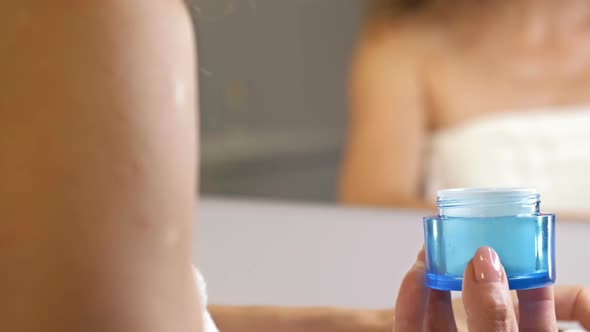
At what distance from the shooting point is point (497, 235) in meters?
0.21

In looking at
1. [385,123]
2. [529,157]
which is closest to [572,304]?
[529,157]

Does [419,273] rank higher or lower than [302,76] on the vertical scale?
lower

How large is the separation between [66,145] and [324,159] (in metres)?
0.60

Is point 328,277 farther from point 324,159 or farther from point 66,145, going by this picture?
point 324,159

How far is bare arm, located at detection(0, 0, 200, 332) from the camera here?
18cm

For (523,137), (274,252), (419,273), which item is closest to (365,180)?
(523,137)

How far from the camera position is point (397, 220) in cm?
51

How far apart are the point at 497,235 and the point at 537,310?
0.03m

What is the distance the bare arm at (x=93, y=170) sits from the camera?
→ 179 mm

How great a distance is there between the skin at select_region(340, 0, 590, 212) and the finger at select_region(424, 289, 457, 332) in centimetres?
49

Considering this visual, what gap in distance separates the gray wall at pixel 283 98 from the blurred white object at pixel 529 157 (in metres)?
0.14

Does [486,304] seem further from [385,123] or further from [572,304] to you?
[385,123]

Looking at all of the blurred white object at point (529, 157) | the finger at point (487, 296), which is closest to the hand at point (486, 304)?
the finger at point (487, 296)

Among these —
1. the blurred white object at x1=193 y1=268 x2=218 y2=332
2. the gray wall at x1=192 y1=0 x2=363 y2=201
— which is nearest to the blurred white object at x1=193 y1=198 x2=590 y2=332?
the blurred white object at x1=193 y1=268 x2=218 y2=332
